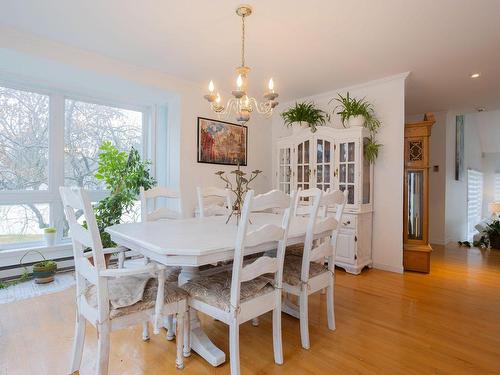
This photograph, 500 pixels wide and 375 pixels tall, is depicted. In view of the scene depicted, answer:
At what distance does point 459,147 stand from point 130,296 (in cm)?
645

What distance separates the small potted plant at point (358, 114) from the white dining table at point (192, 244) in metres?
1.92

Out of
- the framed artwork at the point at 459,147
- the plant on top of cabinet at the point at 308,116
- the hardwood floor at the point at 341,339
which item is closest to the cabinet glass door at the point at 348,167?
the plant on top of cabinet at the point at 308,116

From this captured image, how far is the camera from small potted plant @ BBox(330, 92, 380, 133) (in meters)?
3.52

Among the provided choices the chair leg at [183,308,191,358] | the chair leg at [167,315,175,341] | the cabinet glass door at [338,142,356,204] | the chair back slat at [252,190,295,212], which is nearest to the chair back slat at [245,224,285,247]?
the chair back slat at [252,190,295,212]

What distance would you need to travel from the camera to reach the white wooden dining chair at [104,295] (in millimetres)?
1341

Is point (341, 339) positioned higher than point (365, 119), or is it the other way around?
point (365, 119)

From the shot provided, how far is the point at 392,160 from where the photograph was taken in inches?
139

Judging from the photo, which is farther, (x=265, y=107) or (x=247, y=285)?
(x=265, y=107)

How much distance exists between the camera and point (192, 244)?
1483 mm

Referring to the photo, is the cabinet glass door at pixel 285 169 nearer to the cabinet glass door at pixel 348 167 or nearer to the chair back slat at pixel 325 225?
the cabinet glass door at pixel 348 167

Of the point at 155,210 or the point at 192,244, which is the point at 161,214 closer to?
the point at 155,210

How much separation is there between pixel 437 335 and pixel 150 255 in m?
2.06

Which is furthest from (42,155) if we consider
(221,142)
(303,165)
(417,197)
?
(417,197)

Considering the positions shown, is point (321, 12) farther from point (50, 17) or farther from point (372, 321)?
point (372, 321)
